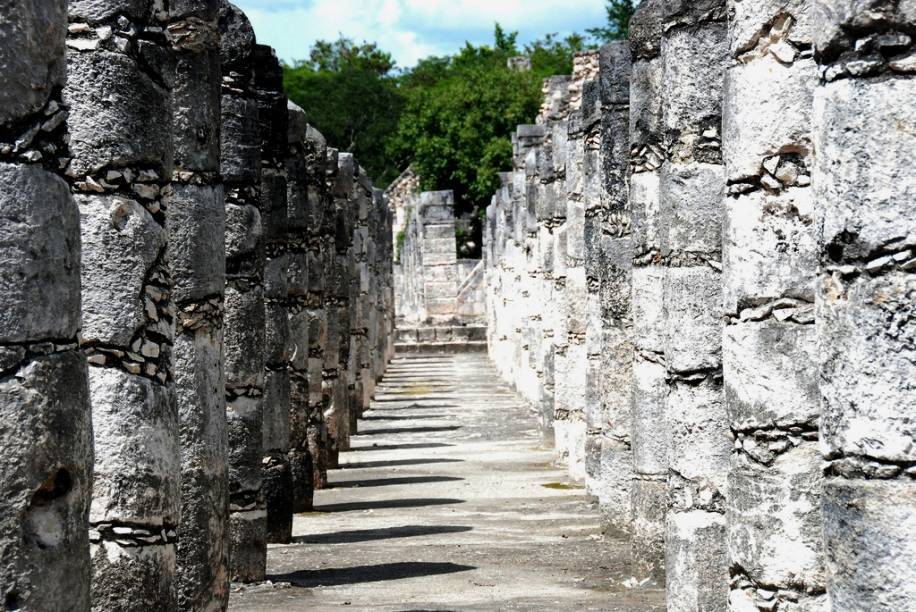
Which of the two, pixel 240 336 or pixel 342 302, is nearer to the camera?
pixel 240 336

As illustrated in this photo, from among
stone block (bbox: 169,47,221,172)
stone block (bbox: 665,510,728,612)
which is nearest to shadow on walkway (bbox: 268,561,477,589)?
stone block (bbox: 665,510,728,612)

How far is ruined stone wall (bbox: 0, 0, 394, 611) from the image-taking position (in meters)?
4.18

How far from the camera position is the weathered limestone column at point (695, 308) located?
821cm

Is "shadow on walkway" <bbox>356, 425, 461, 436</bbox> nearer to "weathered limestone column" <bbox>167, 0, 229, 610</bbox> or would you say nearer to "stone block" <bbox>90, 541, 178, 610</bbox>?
"weathered limestone column" <bbox>167, 0, 229, 610</bbox>

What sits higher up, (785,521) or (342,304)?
(342,304)

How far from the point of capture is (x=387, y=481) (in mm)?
15930

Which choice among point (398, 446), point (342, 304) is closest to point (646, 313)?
point (342, 304)

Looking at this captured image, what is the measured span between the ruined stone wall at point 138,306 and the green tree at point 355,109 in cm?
5553

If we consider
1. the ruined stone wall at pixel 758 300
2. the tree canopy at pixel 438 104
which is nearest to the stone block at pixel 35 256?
the ruined stone wall at pixel 758 300

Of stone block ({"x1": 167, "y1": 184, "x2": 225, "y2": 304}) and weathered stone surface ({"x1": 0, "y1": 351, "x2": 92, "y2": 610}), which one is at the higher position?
stone block ({"x1": 167, "y1": 184, "x2": 225, "y2": 304})

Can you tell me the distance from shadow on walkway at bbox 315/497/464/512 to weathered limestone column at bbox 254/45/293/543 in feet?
Result: 7.23

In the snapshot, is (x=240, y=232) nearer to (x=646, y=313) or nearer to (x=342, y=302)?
(x=646, y=313)

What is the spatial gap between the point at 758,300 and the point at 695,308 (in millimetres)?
1575

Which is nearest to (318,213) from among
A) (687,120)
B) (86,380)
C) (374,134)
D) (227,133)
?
(227,133)
